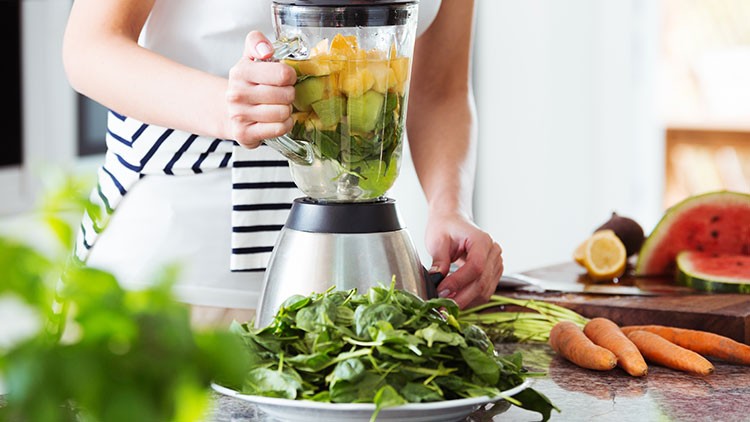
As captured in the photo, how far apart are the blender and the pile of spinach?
90mm

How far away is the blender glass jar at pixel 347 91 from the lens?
102 cm

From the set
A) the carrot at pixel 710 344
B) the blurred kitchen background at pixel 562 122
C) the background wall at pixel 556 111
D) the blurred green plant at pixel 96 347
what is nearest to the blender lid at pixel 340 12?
the carrot at pixel 710 344

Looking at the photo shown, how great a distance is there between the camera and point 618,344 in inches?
46.9

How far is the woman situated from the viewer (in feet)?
4.08

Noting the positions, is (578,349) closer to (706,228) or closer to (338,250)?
(338,250)

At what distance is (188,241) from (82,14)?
0.34m

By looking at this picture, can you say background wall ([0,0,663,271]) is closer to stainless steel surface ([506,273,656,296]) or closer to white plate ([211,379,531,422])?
stainless steel surface ([506,273,656,296])

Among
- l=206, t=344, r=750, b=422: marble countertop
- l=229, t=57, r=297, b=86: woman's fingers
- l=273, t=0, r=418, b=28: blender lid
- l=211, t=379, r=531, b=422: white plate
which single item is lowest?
A: l=206, t=344, r=750, b=422: marble countertop

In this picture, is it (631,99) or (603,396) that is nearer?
(603,396)

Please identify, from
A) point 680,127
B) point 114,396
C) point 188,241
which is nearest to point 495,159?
point 680,127

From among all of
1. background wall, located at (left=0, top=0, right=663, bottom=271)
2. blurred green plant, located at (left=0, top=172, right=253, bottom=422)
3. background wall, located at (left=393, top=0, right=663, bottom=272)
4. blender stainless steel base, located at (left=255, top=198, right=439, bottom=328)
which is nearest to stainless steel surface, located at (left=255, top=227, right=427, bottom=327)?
blender stainless steel base, located at (left=255, top=198, right=439, bottom=328)

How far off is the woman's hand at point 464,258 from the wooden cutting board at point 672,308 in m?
0.21

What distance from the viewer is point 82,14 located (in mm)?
1262

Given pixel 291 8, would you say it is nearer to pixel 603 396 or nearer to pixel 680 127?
pixel 603 396
